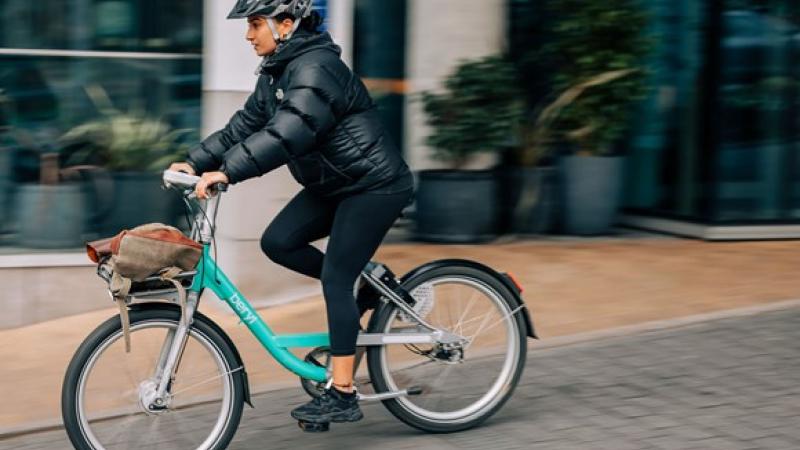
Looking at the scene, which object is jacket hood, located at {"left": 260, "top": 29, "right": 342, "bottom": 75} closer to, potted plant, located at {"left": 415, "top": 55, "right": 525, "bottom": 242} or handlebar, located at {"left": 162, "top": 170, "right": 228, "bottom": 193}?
handlebar, located at {"left": 162, "top": 170, "right": 228, "bottom": 193}

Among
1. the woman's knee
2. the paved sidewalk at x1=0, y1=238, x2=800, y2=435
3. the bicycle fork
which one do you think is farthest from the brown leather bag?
the paved sidewalk at x1=0, y1=238, x2=800, y2=435

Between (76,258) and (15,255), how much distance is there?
1.19 ft

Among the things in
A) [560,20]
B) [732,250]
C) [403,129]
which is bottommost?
[732,250]

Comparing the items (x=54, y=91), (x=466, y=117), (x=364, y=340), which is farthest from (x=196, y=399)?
(x=466, y=117)

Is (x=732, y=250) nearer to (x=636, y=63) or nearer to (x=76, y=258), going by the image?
(x=636, y=63)

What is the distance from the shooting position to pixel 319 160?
208 inches

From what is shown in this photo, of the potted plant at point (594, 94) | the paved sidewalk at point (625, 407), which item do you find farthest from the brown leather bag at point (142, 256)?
the potted plant at point (594, 94)

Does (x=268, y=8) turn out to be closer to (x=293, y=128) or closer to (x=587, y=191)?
(x=293, y=128)

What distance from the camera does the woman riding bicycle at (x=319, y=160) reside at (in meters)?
5.05

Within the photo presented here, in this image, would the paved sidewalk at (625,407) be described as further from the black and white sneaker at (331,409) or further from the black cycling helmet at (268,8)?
the black cycling helmet at (268,8)

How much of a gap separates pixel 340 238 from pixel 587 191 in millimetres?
5260

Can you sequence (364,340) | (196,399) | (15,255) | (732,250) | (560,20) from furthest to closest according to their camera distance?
1. (560,20)
2. (732,250)
3. (15,255)
4. (364,340)
5. (196,399)

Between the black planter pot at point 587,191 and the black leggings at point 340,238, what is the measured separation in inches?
197

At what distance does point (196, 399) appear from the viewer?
16.8ft
